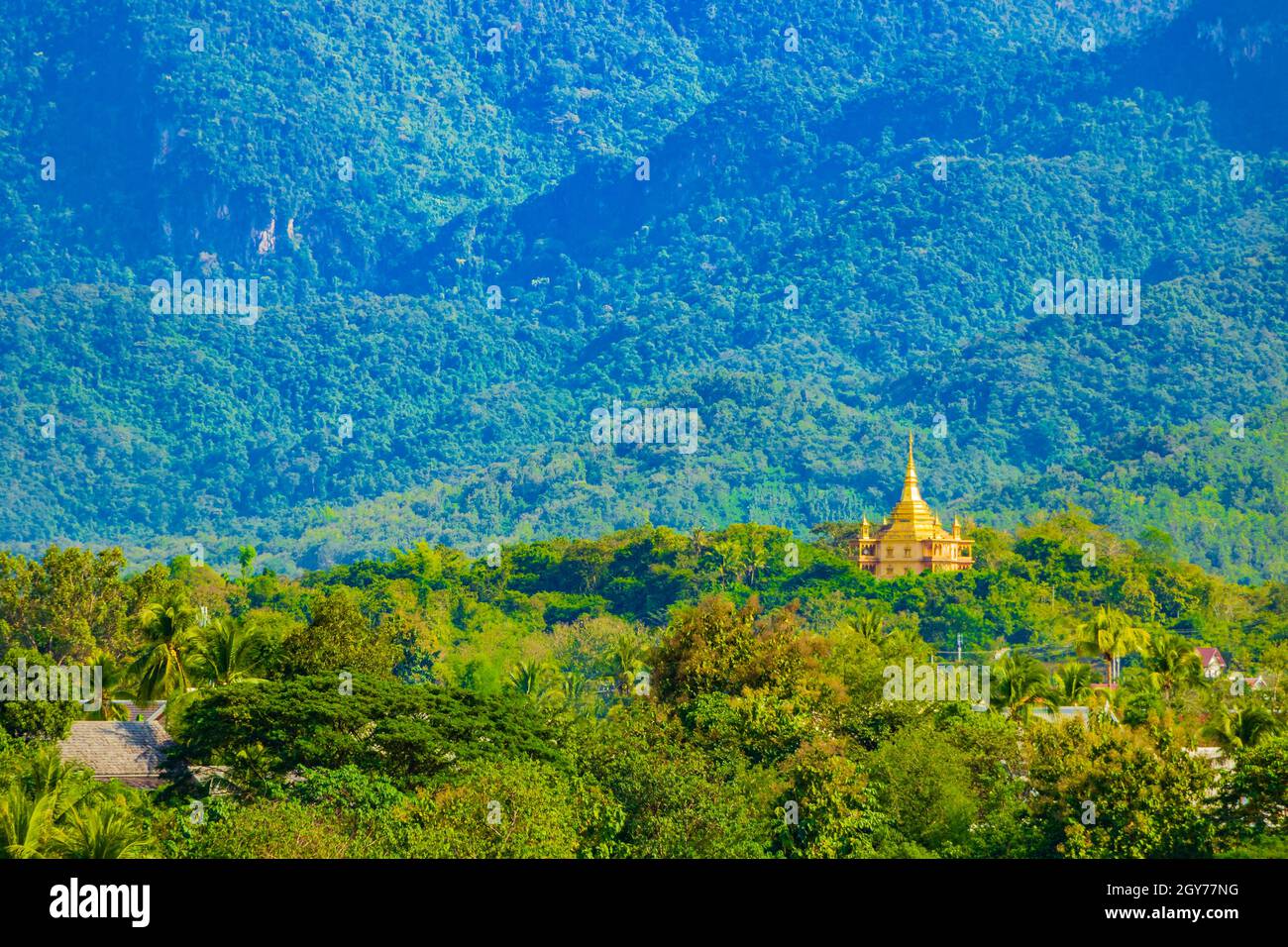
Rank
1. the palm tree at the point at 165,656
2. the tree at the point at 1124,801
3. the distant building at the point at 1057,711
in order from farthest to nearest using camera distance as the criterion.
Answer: the palm tree at the point at 165,656 → the distant building at the point at 1057,711 → the tree at the point at 1124,801

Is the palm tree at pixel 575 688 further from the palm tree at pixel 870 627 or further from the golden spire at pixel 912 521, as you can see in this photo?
the golden spire at pixel 912 521

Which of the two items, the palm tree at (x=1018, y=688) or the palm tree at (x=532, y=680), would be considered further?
the palm tree at (x=532, y=680)

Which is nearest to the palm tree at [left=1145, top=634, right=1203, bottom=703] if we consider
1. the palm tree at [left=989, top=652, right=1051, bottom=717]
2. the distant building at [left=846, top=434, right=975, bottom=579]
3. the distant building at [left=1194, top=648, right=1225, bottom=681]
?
the distant building at [left=1194, top=648, right=1225, bottom=681]

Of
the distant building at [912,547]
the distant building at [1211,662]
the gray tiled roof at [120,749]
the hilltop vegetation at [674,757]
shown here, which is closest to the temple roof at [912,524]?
the distant building at [912,547]

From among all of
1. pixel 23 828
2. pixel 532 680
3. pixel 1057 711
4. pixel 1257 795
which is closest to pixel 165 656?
pixel 532 680

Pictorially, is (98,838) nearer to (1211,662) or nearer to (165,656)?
(165,656)

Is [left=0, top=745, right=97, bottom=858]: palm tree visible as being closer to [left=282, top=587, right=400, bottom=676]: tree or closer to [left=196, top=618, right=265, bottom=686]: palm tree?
[left=282, top=587, right=400, bottom=676]: tree
